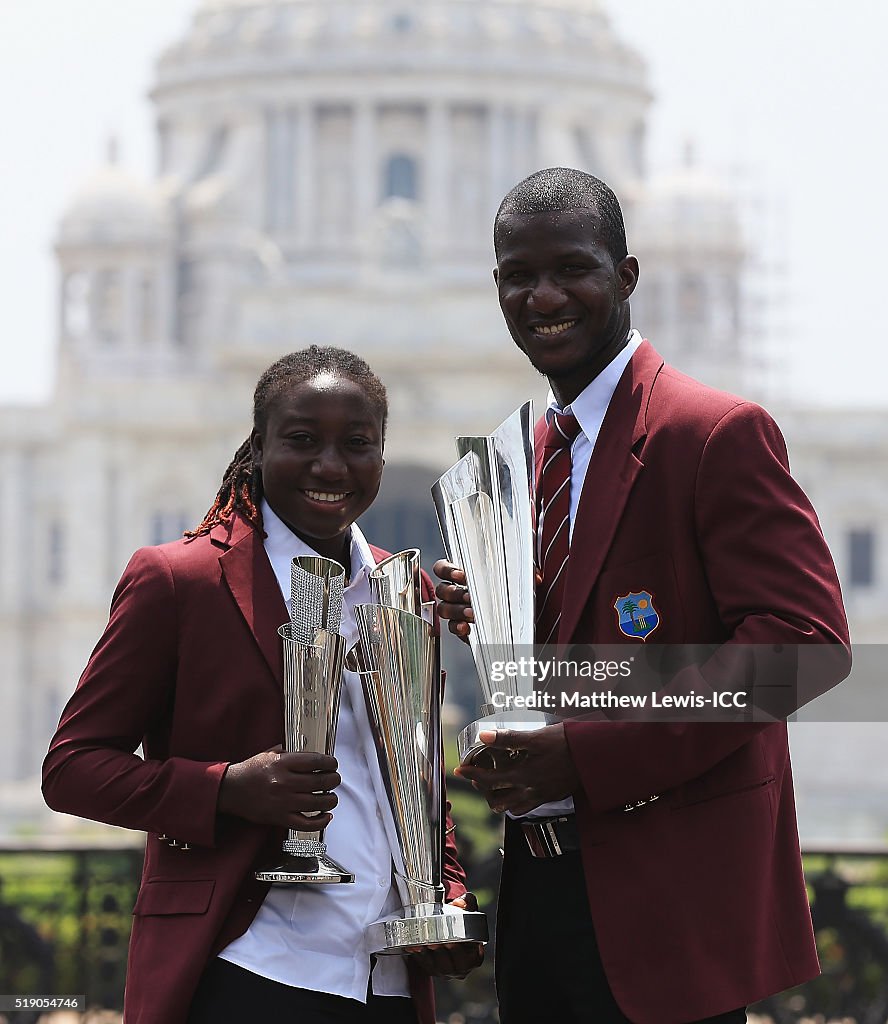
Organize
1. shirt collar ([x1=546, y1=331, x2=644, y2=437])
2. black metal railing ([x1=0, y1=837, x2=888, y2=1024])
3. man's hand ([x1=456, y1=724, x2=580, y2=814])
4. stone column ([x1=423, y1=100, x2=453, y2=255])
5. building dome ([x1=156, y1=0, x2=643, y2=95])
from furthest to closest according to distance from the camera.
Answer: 1. building dome ([x1=156, y1=0, x2=643, y2=95])
2. stone column ([x1=423, y1=100, x2=453, y2=255])
3. black metal railing ([x1=0, y1=837, x2=888, y2=1024])
4. shirt collar ([x1=546, y1=331, x2=644, y2=437])
5. man's hand ([x1=456, y1=724, x2=580, y2=814])

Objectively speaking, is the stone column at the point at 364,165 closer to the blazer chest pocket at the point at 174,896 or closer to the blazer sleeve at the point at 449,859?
the blazer sleeve at the point at 449,859

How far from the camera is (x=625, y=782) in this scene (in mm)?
3404

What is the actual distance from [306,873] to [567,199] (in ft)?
3.79

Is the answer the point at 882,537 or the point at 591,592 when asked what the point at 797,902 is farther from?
the point at 882,537

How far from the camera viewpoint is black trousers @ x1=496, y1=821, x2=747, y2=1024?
346cm

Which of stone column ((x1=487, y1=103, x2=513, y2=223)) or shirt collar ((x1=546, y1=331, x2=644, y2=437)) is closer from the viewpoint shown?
shirt collar ((x1=546, y1=331, x2=644, y2=437))

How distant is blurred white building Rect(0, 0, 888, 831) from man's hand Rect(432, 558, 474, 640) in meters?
38.1

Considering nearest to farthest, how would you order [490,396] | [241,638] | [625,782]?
[625,782] → [241,638] → [490,396]

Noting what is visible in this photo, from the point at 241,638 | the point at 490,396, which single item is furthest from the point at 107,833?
the point at 241,638

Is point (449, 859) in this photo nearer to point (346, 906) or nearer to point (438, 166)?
point (346, 906)

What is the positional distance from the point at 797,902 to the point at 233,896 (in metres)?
0.90

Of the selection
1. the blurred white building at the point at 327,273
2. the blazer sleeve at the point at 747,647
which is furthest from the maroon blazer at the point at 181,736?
the blurred white building at the point at 327,273

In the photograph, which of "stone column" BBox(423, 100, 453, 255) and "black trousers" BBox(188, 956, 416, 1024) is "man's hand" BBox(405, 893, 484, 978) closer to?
"black trousers" BBox(188, 956, 416, 1024)

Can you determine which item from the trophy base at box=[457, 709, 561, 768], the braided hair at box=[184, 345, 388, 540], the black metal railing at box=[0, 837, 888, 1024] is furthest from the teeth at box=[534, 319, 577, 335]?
the black metal railing at box=[0, 837, 888, 1024]
